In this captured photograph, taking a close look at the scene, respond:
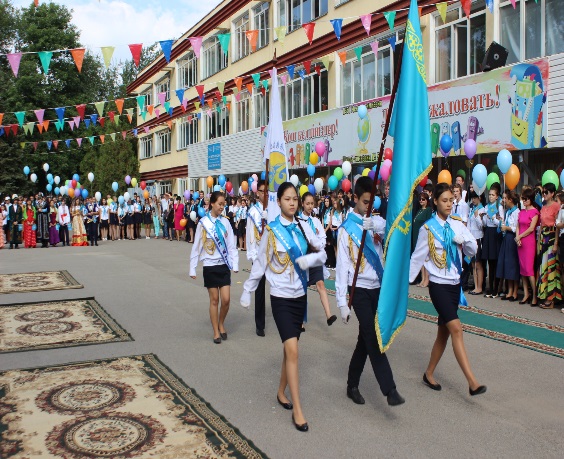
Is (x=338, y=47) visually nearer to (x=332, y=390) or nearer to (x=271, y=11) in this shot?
(x=271, y=11)

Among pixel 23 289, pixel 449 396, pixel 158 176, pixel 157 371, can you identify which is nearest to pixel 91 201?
pixel 23 289

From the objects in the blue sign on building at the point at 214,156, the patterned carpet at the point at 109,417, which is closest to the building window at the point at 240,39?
the blue sign on building at the point at 214,156

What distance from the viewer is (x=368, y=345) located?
5.04 metres

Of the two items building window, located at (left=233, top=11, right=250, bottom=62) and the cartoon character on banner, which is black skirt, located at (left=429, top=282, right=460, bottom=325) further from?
building window, located at (left=233, top=11, right=250, bottom=62)

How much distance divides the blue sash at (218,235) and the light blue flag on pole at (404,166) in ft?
11.2

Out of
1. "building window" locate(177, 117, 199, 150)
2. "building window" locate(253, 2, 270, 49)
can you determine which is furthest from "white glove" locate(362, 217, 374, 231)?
"building window" locate(177, 117, 199, 150)

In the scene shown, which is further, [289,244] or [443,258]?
[443,258]

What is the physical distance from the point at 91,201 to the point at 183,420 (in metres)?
23.0

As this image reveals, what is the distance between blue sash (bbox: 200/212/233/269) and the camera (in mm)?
7930

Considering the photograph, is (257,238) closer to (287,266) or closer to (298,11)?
(287,266)

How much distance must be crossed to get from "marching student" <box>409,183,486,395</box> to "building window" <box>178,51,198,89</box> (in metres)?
32.2

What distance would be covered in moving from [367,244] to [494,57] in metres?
10.9

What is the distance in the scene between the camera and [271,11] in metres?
26.6

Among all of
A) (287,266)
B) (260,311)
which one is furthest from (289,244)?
(260,311)
